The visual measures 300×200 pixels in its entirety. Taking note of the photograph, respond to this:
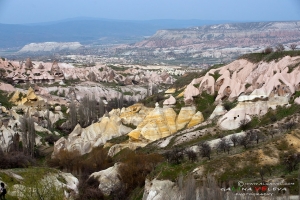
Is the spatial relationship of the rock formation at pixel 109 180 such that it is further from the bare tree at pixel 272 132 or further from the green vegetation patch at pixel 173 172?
the bare tree at pixel 272 132

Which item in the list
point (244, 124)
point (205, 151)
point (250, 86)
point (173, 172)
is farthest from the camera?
point (250, 86)

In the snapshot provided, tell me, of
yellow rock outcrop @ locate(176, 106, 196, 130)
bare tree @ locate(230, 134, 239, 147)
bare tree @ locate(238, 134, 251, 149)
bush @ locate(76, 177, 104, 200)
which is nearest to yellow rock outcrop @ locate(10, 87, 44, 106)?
yellow rock outcrop @ locate(176, 106, 196, 130)

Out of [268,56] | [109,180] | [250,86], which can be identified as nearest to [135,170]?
[109,180]

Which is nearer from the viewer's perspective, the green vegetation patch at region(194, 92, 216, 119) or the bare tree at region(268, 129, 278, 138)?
the bare tree at region(268, 129, 278, 138)

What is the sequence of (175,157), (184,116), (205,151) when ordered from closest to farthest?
1. (175,157)
2. (205,151)
3. (184,116)

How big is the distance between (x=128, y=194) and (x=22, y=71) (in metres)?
82.2

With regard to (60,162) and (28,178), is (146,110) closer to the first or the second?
(60,162)

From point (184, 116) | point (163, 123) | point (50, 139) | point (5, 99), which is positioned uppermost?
point (184, 116)

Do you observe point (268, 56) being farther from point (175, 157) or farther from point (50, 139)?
point (50, 139)

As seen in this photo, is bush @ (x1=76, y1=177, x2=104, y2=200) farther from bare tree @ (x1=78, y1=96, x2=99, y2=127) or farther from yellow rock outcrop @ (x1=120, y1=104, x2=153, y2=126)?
bare tree @ (x1=78, y1=96, x2=99, y2=127)

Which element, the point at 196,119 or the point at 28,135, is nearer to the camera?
the point at 196,119

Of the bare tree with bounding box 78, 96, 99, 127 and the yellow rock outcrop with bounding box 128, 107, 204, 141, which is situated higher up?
the yellow rock outcrop with bounding box 128, 107, 204, 141

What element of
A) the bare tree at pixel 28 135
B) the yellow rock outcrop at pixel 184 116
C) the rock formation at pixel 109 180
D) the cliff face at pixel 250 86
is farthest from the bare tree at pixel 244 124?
the bare tree at pixel 28 135

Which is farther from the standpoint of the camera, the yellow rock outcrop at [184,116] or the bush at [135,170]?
the yellow rock outcrop at [184,116]
